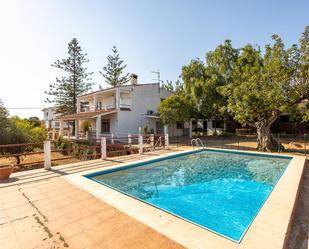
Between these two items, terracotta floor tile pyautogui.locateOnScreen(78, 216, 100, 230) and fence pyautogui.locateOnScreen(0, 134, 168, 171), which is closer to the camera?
terracotta floor tile pyautogui.locateOnScreen(78, 216, 100, 230)

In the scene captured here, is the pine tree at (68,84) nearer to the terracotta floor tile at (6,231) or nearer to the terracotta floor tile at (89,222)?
the terracotta floor tile at (6,231)

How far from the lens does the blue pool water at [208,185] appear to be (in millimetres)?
4968

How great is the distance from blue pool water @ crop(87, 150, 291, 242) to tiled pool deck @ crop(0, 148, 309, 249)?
3.59 feet

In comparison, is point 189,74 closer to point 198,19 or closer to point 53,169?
point 198,19

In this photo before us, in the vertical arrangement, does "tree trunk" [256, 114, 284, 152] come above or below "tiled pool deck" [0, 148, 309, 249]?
above

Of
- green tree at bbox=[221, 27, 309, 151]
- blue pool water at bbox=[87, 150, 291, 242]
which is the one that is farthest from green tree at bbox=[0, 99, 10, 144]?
green tree at bbox=[221, 27, 309, 151]

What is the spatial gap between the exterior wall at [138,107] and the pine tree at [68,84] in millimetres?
19406

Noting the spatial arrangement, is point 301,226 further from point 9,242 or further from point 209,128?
point 209,128

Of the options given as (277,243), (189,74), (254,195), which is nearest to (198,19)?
(189,74)

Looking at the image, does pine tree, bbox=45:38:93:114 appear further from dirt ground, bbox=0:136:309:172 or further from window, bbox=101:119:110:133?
dirt ground, bbox=0:136:309:172

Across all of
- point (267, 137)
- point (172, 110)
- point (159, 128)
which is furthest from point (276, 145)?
point (159, 128)

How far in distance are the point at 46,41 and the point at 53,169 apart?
13468 mm

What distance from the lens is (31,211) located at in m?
4.34

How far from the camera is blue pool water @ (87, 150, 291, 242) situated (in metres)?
4.97
